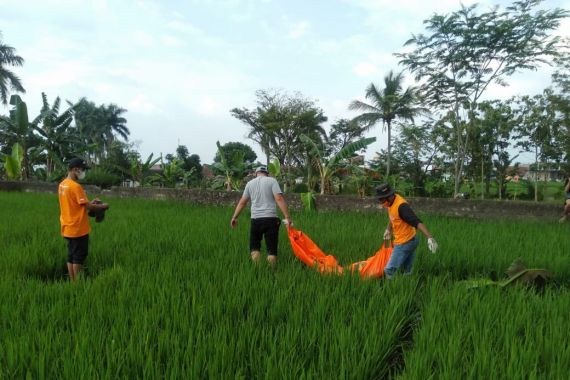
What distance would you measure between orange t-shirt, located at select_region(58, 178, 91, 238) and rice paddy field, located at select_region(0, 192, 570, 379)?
58 cm

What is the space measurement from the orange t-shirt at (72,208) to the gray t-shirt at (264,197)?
1.76m

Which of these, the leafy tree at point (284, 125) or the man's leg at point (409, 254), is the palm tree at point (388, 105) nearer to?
the leafy tree at point (284, 125)

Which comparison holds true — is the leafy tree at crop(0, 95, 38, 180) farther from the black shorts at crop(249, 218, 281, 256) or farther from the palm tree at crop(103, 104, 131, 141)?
the palm tree at crop(103, 104, 131, 141)

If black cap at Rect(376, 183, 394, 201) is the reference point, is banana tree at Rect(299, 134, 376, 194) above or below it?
above

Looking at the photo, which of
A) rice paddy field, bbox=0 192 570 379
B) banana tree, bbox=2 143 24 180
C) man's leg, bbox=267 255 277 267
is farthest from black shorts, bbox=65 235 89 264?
banana tree, bbox=2 143 24 180

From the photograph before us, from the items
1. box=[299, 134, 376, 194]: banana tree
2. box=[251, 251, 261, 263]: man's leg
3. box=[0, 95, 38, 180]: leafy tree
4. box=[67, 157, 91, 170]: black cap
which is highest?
box=[0, 95, 38, 180]: leafy tree

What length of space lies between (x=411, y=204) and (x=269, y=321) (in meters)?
6.43

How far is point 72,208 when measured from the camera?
148 inches

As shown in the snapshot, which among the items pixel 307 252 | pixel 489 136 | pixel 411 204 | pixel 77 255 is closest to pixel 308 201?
pixel 411 204

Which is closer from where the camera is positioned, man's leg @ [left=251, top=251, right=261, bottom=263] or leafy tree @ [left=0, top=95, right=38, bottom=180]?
man's leg @ [left=251, top=251, right=261, bottom=263]

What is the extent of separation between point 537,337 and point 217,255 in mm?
3145

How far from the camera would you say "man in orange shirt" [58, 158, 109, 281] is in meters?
3.73

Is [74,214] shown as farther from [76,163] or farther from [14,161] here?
[14,161]

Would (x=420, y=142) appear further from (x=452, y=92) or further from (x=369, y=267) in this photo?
(x=369, y=267)
